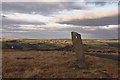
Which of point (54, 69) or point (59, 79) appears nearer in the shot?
point (59, 79)

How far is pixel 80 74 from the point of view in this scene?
14.9 m

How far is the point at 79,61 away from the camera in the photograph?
17250 mm

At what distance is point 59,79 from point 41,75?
1.60 m

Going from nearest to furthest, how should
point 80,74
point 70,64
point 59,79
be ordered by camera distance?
point 59,79 < point 80,74 < point 70,64

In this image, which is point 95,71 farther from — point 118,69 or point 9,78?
point 9,78

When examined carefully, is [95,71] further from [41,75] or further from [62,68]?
[41,75]

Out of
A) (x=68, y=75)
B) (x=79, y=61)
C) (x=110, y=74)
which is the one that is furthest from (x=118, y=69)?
(x=68, y=75)

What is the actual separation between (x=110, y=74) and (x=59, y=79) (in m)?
3.40

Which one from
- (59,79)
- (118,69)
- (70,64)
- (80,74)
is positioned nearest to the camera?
(59,79)

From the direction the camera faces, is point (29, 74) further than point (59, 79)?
Yes

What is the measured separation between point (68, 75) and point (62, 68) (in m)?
2.13

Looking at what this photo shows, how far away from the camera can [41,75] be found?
1496cm

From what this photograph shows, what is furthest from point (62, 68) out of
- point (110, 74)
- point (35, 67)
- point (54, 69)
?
point (110, 74)

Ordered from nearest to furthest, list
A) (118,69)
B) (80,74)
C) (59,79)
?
1. (59,79)
2. (80,74)
3. (118,69)
